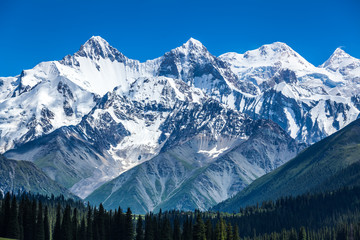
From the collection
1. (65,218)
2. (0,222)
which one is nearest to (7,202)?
(0,222)

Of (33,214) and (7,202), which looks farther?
(33,214)

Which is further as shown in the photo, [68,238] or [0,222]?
[68,238]

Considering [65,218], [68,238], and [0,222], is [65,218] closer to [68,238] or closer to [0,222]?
[68,238]

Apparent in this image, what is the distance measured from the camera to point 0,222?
181625 millimetres

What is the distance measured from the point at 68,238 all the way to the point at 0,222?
2178 cm

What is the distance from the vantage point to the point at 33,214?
644 feet

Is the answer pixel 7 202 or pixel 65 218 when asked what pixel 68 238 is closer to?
pixel 65 218

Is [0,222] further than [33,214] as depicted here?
No

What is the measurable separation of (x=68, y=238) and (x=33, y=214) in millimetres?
11359

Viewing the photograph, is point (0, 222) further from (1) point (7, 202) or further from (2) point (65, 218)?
(2) point (65, 218)

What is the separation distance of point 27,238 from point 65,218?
11.5 meters

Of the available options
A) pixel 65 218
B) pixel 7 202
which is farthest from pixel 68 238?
Result: pixel 7 202

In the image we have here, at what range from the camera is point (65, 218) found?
198750 mm
